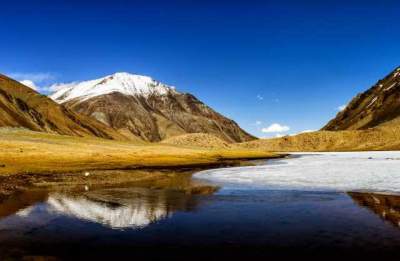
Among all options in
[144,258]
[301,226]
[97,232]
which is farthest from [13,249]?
[301,226]

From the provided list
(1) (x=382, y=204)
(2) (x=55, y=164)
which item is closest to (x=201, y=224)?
(1) (x=382, y=204)

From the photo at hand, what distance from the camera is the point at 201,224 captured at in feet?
54.6

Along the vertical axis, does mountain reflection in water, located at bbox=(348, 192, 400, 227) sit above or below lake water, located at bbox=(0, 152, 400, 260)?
above

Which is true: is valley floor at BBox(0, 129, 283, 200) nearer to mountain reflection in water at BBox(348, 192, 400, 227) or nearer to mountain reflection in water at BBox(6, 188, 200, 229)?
mountain reflection in water at BBox(6, 188, 200, 229)

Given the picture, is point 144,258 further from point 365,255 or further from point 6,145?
point 6,145

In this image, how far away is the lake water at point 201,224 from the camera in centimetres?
1263

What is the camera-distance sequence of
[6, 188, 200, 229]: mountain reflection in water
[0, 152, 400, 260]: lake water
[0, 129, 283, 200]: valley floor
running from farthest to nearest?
[0, 129, 283, 200]: valley floor < [6, 188, 200, 229]: mountain reflection in water < [0, 152, 400, 260]: lake water

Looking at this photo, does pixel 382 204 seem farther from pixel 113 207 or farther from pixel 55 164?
pixel 55 164

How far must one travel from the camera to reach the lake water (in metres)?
12.6

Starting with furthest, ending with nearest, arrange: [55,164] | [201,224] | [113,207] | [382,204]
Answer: [55,164], [382,204], [113,207], [201,224]

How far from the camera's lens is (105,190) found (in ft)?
93.1

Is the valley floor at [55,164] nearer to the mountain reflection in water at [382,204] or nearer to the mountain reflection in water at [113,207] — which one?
the mountain reflection in water at [113,207]

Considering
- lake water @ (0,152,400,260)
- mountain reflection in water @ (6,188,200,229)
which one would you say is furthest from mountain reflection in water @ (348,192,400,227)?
mountain reflection in water @ (6,188,200,229)

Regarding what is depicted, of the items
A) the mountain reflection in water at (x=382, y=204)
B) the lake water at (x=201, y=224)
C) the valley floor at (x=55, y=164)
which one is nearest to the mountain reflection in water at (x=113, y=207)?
the lake water at (x=201, y=224)
